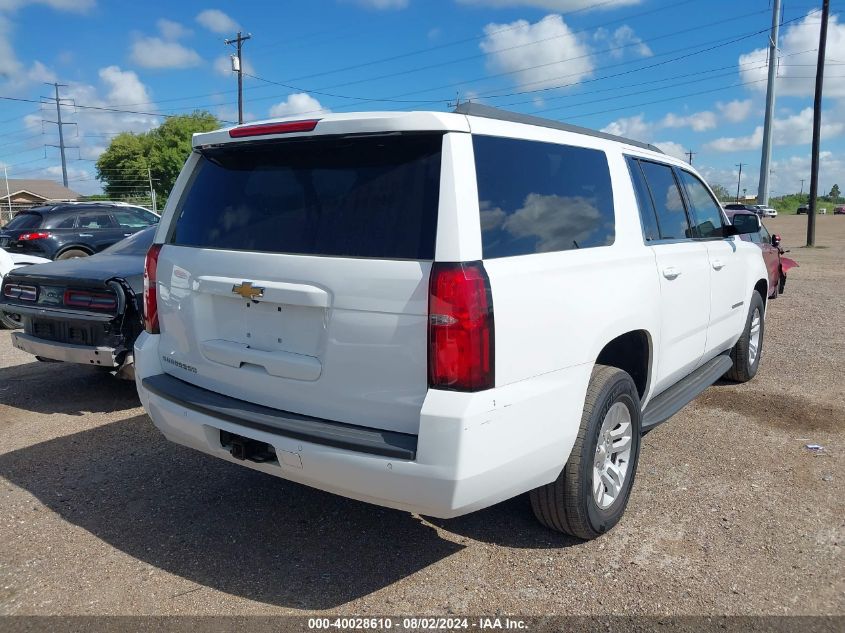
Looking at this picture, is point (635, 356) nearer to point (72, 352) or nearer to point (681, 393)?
point (681, 393)

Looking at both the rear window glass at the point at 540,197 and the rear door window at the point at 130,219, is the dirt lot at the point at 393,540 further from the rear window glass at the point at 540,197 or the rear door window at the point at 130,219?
the rear door window at the point at 130,219

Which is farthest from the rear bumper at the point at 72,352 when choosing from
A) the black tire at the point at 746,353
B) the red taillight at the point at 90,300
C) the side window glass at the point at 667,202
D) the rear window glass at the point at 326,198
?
the black tire at the point at 746,353

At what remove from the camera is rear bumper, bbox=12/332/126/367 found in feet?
16.7

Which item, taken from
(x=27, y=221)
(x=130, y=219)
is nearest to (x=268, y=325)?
(x=27, y=221)

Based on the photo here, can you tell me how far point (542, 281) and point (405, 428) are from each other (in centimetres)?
83

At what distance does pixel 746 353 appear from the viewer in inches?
236

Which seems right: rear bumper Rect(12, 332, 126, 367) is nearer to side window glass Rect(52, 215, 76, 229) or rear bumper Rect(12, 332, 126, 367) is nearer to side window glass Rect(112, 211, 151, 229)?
side window glass Rect(52, 215, 76, 229)

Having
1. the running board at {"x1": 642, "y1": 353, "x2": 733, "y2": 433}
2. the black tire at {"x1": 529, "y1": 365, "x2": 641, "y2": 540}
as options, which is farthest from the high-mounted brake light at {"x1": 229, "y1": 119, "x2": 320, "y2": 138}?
the running board at {"x1": 642, "y1": 353, "x2": 733, "y2": 433}

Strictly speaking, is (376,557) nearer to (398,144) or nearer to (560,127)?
(398,144)

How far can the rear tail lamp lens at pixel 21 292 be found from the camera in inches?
223

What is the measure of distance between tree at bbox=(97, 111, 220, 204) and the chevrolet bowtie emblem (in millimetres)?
70835

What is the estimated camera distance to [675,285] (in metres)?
3.94

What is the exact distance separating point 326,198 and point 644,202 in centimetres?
201

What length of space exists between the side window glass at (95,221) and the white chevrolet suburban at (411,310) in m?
12.0
